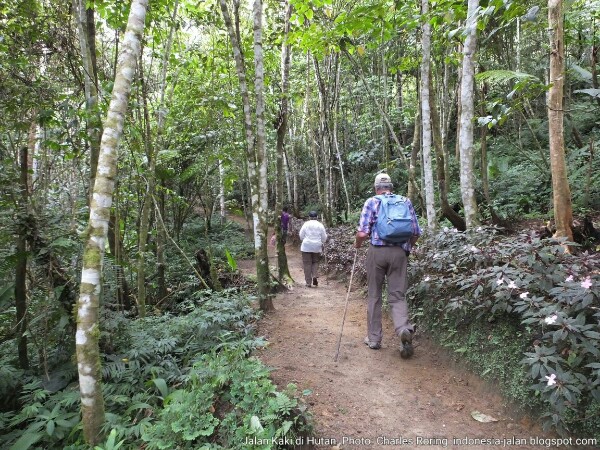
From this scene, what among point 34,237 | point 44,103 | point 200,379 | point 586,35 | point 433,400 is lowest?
point 433,400

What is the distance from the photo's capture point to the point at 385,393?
4188 millimetres

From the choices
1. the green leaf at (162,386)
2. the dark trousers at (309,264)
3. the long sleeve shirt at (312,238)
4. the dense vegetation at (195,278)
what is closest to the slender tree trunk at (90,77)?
the dense vegetation at (195,278)

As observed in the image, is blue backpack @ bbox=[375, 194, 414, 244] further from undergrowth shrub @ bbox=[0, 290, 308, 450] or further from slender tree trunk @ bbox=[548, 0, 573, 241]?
undergrowth shrub @ bbox=[0, 290, 308, 450]

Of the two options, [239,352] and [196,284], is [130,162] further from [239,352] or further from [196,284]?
[239,352]

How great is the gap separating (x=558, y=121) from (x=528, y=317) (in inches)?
107

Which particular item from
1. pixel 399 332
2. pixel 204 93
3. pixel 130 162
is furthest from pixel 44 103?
pixel 399 332

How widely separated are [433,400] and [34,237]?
5.15m

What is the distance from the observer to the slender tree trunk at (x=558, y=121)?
4.77 meters

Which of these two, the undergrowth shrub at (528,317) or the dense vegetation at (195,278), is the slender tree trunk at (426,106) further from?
the undergrowth shrub at (528,317)

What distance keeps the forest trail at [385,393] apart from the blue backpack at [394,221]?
1.58 metres

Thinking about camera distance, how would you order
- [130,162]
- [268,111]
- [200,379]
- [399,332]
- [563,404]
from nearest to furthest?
[563,404] → [200,379] → [399,332] → [130,162] → [268,111]

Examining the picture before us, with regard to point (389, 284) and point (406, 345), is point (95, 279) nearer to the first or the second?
point (389, 284)

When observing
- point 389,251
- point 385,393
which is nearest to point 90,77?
point 389,251

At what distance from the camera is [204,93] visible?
319 inches
